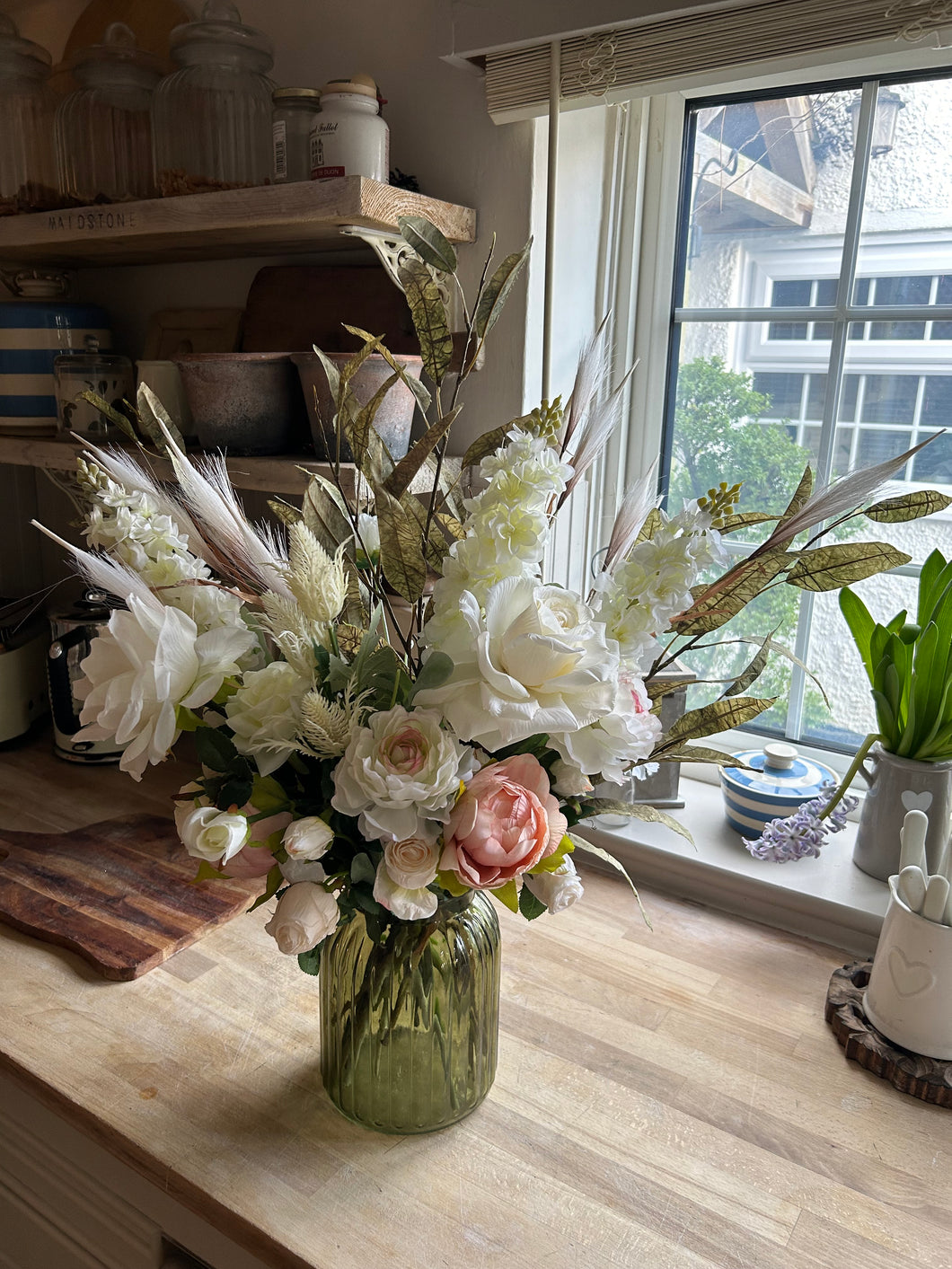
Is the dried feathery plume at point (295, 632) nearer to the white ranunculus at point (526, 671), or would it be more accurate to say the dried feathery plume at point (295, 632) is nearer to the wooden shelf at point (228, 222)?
the white ranunculus at point (526, 671)

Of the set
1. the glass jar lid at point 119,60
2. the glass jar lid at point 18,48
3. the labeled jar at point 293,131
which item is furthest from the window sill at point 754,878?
the glass jar lid at point 18,48

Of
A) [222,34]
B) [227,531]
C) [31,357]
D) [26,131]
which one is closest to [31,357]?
[31,357]

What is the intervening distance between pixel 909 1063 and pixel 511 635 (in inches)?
23.8

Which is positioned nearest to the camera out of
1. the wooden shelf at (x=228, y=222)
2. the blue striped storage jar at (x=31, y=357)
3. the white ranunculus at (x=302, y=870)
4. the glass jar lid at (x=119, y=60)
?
the white ranunculus at (x=302, y=870)

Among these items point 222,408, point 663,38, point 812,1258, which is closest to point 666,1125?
point 812,1258

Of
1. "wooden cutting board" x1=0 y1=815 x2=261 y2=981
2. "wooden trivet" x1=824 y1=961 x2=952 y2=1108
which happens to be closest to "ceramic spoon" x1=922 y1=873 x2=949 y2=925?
"wooden trivet" x1=824 y1=961 x2=952 y2=1108

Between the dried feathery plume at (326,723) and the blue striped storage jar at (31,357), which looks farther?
the blue striped storage jar at (31,357)

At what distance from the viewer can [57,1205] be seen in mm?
Answer: 936

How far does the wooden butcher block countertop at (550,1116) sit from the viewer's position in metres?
0.68

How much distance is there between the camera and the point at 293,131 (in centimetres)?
109

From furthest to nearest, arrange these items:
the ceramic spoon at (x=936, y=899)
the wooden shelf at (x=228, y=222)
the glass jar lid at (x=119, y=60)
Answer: the glass jar lid at (x=119, y=60) → the wooden shelf at (x=228, y=222) → the ceramic spoon at (x=936, y=899)

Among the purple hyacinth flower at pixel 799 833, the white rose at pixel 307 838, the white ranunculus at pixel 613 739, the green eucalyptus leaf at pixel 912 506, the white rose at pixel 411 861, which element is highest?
the green eucalyptus leaf at pixel 912 506

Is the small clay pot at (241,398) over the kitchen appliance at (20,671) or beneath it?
over

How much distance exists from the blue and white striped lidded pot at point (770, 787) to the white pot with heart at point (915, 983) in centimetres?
27
